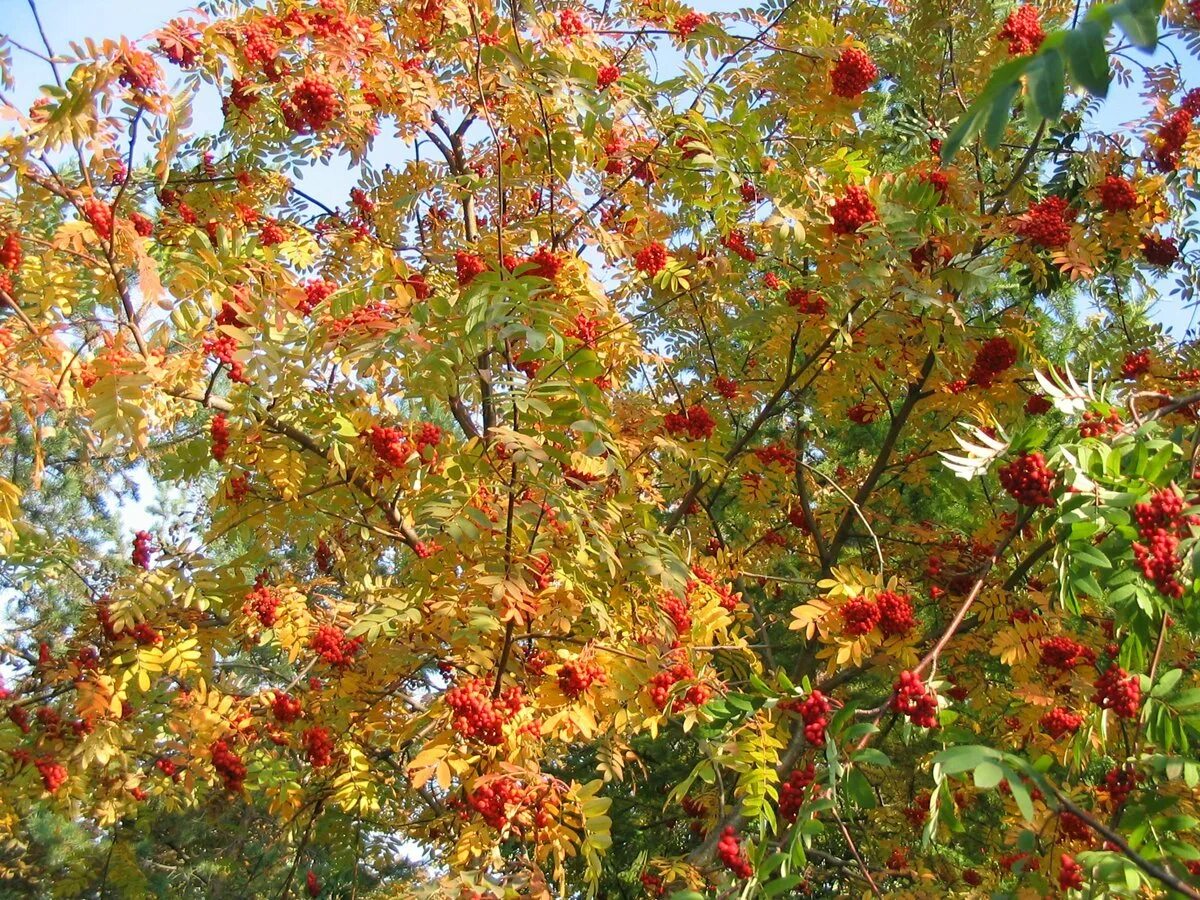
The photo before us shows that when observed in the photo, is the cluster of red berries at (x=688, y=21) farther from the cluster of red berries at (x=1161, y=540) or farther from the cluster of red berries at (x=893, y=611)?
the cluster of red berries at (x=1161, y=540)

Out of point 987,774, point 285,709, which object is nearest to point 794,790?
point 987,774

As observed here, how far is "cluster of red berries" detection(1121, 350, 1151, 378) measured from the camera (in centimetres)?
443

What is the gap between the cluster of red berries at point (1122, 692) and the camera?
95.1 inches

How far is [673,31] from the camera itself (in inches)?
176

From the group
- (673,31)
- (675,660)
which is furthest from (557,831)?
(673,31)

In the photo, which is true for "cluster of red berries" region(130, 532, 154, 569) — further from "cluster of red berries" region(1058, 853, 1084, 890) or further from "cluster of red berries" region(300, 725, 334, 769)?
"cluster of red berries" region(1058, 853, 1084, 890)

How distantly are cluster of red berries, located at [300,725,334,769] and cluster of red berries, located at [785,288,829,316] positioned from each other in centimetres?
289

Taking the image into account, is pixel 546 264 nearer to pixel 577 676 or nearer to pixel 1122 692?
pixel 577 676

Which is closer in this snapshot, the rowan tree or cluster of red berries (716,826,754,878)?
the rowan tree

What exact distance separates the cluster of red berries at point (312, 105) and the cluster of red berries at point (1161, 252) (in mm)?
3881

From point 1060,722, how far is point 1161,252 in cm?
282

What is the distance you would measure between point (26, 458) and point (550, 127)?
9.17m

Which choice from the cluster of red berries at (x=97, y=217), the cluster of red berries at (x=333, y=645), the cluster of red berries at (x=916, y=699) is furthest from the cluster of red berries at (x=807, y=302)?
the cluster of red berries at (x=97, y=217)

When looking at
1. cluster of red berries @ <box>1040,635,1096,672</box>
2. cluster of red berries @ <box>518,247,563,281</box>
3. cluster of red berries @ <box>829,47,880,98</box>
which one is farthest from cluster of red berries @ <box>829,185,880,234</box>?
cluster of red berries @ <box>1040,635,1096,672</box>
